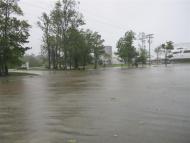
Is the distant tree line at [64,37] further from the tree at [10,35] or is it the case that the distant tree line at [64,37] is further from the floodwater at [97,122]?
the floodwater at [97,122]

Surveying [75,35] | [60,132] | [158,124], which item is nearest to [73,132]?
[60,132]

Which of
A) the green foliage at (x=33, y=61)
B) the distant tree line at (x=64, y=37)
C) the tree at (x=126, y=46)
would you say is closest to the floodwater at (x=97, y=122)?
the distant tree line at (x=64, y=37)

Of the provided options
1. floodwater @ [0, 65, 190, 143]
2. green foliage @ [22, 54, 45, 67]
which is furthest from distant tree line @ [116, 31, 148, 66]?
floodwater @ [0, 65, 190, 143]

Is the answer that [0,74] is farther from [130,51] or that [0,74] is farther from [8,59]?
[130,51]

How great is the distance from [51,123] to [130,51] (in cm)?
A: 7692

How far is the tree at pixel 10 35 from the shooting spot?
44.4m

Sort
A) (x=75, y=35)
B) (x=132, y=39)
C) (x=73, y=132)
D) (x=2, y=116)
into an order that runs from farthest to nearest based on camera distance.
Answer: (x=132, y=39) → (x=75, y=35) → (x=2, y=116) → (x=73, y=132)

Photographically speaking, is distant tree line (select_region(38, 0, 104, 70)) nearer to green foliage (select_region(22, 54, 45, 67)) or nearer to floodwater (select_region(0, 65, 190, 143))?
green foliage (select_region(22, 54, 45, 67))

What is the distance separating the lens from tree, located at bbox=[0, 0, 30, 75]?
44438 mm

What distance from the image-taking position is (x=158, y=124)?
816cm

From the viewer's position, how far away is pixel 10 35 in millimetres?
44719

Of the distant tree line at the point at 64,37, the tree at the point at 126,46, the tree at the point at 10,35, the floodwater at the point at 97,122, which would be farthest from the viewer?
the tree at the point at 126,46

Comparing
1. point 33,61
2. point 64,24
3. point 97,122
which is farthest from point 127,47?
point 97,122

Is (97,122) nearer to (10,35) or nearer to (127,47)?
(10,35)
